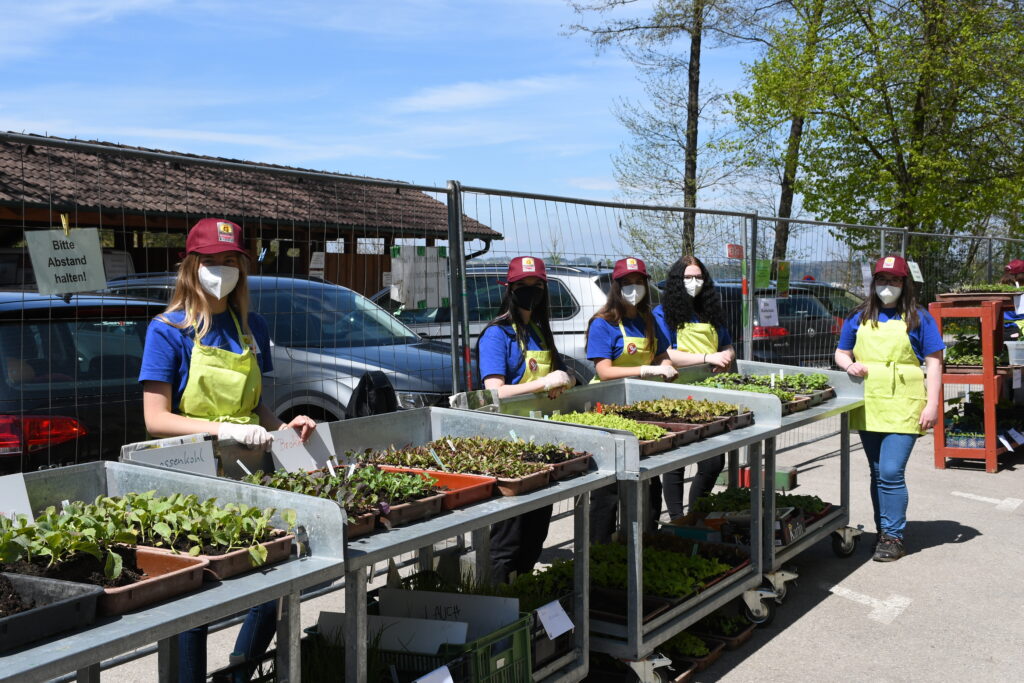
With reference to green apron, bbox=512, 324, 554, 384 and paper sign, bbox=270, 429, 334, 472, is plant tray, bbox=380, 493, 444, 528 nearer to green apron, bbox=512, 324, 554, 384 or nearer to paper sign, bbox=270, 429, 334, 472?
paper sign, bbox=270, 429, 334, 472

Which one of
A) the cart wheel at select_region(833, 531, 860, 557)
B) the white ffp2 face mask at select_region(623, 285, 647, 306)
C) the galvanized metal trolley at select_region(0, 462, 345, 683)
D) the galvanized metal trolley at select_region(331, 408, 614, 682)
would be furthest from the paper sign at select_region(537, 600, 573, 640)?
the cart wheel at select_region(833, 531, 860, 557)

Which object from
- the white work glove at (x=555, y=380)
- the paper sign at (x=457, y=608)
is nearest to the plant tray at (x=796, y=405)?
the white work glove at (x=555, y=380)

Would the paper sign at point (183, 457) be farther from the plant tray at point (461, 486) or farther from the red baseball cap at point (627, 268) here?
the red baseball cap at point (627, 268)

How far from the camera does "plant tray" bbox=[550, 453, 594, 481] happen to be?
3660mm

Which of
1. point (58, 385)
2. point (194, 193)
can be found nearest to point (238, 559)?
point (58, 385)

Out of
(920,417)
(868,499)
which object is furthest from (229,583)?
(868,499)

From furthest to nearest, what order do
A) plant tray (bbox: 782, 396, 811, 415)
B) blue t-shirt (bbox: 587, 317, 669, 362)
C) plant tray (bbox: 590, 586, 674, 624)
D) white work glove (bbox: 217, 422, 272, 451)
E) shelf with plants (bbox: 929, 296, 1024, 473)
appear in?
1. shelf with plants (bbox: 929, 296, 1024, 473)
2. blue t-shirt (bbox: 587, 317, 669, 362)
3. plant tray (bbox: 782, 396, 811, 415)
4. plant tray (bbox: 590, 586, 674, 624)
5. white work glove (bbox: 217, 422, 272, 451)

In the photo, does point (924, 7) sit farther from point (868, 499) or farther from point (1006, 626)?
point (1006, 626)

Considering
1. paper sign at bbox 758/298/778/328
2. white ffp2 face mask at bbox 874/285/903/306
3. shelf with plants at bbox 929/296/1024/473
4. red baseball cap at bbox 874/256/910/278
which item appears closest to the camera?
red baseball cap at bbox 874/256/910/278

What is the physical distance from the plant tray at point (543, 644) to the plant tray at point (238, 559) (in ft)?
4.00

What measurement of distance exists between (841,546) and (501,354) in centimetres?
289

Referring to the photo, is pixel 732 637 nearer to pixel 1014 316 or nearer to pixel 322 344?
pixel 322 344

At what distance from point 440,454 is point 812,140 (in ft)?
61.1

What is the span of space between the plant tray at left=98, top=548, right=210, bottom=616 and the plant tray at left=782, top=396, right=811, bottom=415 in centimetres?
373
